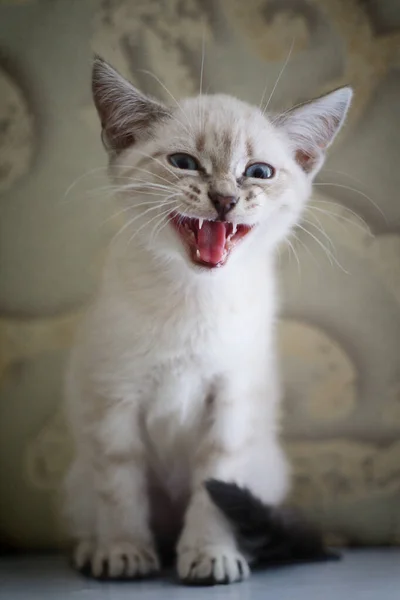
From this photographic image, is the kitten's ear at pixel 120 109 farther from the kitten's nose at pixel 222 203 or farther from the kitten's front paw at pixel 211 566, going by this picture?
the kitten's front paw at pixel 211 566

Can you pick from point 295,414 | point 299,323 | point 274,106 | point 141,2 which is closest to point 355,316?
point 299,323

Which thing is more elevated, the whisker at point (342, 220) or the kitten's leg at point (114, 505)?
the whisker at point (342, 220)

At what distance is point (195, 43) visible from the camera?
4.59 ft

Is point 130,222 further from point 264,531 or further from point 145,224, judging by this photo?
point 264,531

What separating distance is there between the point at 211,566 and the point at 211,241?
0.58m

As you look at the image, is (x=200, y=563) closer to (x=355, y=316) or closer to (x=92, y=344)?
(x=92, y=344)

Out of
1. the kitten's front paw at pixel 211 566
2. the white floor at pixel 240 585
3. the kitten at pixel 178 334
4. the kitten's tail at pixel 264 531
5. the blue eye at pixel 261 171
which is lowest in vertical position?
the white floor at pixel 240 585

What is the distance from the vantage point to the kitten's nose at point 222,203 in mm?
1206

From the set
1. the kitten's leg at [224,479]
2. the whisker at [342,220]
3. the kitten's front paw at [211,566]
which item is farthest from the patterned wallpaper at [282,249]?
the kitten's front paw at [211,566]

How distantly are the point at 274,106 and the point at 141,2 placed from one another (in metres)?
0.34

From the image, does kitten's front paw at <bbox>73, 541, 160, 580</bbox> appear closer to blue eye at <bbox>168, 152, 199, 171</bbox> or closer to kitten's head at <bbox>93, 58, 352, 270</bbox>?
kitten's head at <bbox>93, 58, 352, 270</bbox>

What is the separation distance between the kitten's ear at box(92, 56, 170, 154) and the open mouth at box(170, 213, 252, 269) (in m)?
0.19

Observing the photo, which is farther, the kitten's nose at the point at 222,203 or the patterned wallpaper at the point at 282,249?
the patterned wallpaper at the point at 282,249

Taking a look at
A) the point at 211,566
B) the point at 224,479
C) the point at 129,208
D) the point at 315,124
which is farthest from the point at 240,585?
the point at 315,124
